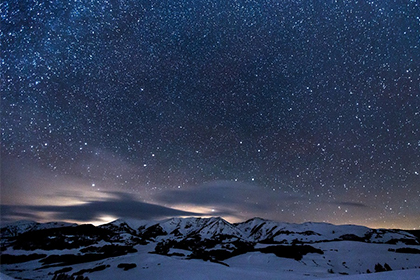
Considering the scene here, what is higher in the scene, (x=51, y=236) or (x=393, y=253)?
(x=393, y=253)

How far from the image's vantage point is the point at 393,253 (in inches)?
2304

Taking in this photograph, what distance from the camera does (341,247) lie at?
66.8 meters

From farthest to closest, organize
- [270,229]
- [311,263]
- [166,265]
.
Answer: [270,229] < [311,263] < [166,265]

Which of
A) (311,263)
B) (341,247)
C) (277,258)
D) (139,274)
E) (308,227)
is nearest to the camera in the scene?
(139,274)

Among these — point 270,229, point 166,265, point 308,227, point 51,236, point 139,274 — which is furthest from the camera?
point 270,229

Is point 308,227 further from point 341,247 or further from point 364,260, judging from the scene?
point 364,260

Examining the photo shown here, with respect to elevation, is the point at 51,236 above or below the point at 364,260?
below

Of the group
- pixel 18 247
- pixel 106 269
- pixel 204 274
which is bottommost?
Result: pixel 18 247

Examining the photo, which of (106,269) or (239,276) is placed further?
(106,269)

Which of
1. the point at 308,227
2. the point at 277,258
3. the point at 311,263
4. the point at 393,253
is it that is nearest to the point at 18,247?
the point at 277,258

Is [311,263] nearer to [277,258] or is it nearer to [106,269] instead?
[277,258]

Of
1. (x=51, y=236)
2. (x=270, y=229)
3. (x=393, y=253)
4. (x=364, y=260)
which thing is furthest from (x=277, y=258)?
(x=270, y=229)

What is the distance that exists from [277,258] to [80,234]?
129 m

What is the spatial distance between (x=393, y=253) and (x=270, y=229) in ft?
458
